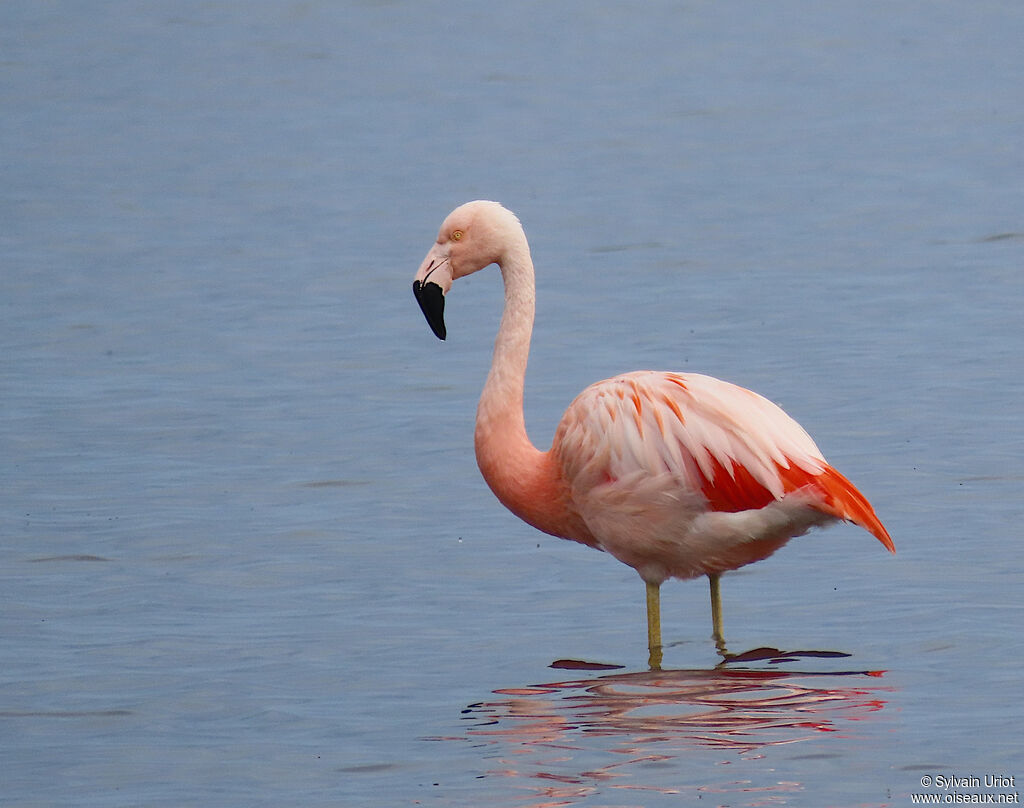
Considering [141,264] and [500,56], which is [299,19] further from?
[141,264]

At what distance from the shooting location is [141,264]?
47.0 feet

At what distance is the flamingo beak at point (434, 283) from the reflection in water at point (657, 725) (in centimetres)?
160

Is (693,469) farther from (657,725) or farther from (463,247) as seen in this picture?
(463,247)

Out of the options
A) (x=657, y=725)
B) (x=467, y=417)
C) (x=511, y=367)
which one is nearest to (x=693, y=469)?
(x=511, y=367)

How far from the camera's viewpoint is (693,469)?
6.68 m

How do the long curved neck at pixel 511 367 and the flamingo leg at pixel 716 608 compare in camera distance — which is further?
the long curved neck at pixel 511 367

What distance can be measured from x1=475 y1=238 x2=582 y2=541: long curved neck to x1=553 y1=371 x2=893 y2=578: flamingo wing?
0.12m

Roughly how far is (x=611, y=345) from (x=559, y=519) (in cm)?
440

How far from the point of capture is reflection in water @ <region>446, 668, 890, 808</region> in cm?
543

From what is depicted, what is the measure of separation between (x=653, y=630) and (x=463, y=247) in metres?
1.61

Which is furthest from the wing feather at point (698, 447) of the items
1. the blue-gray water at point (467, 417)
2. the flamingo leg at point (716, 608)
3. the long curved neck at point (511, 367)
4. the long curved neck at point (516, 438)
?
the blue-gray water at point (467, 417)

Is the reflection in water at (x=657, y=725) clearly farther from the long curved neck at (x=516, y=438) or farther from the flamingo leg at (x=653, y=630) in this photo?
the long curved neck at (x=516, y=438)

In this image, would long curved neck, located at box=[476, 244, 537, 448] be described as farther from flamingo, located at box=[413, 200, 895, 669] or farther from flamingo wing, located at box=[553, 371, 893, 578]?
flamingo wing, located at box=[553, 371, 893, 578]

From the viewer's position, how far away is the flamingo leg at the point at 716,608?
6785mm
